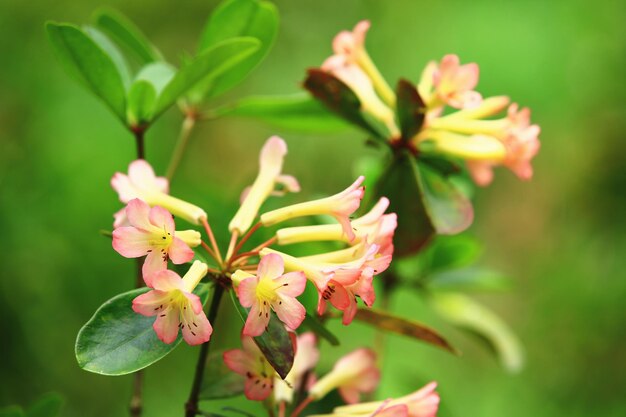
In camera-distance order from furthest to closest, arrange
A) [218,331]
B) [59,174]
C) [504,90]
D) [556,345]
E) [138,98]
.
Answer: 1. [504,90]
2. [556,345]
3. [59,174]
4. [218,331]
5. [138,98]

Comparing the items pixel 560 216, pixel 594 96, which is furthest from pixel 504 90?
pixel 560 216

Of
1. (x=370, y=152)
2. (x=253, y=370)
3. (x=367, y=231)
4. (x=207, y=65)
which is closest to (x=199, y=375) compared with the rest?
(x=253, y=370)

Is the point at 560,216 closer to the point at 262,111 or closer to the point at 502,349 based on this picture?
the point at 502,349

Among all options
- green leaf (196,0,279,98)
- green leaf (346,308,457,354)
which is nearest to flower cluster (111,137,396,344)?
green leaf (346,308,457,354)

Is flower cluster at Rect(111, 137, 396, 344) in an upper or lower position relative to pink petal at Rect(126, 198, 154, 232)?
lower

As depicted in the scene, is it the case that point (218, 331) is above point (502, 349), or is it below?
below

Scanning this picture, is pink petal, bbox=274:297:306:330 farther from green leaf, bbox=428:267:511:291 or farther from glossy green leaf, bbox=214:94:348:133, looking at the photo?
green leaf, bbox=428:267:511:291

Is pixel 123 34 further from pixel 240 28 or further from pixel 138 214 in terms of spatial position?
pixel 138 214
